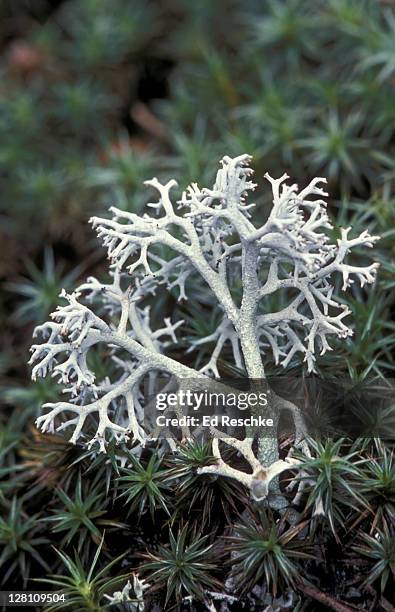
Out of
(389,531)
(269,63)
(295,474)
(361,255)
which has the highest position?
(269,63)

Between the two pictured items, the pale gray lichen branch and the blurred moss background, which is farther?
the blurred moss background

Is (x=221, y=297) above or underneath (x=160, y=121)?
underneath

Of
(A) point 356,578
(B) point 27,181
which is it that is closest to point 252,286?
(A) point 356,578

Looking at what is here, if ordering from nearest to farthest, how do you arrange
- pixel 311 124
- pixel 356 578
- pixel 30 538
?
pixel 356 578
pixel 30 538
pixel 311 124

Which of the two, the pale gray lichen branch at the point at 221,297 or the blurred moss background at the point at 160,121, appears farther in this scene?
the blurred moss background at the point at 160,121

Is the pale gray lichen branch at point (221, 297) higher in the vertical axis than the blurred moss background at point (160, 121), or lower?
lower

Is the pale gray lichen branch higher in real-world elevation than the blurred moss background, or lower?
lower

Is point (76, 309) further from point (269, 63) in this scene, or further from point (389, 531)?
point (269, 63)

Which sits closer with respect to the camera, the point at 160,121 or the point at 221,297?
the point at 221,297
